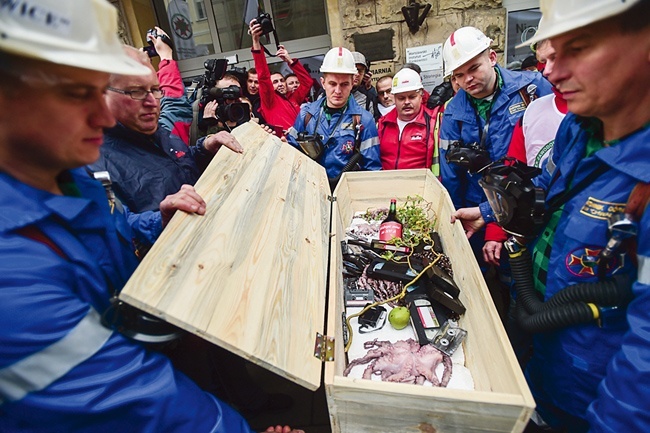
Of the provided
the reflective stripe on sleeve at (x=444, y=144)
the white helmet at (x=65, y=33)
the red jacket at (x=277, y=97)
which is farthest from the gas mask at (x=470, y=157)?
the red jacket at (x=277, y=97)

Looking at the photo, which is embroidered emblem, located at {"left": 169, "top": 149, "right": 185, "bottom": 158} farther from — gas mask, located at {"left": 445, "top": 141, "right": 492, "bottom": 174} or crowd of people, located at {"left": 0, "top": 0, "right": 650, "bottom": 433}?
gas mask, located at {"left": 445, "top": 141, "right": 492, "bottom": 174}

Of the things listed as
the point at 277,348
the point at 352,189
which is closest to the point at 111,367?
the point at 277,348

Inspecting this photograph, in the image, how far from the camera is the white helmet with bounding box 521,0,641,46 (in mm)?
793

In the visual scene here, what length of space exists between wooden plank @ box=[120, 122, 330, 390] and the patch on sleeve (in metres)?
1.06

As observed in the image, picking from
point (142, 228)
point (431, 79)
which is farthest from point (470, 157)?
point (431, 79)

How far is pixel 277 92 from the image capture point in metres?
4.50

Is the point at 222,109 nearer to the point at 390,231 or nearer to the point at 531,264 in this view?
the point at 390,231

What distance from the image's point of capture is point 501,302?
2959 millimetres

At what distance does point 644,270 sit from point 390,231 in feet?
5.11

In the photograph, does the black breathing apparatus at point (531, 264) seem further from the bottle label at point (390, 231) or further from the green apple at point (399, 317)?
the bottle label at point (390, 231)

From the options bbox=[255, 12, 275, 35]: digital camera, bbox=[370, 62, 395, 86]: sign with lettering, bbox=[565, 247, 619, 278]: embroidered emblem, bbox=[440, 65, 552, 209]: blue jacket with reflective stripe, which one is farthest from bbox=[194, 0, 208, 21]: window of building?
bbox=[565, 247, 619, 278]: embroidered emblem

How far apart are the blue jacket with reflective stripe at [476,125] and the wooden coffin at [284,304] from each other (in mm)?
1009

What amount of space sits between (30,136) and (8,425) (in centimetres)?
73

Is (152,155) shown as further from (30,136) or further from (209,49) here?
(209,49)
